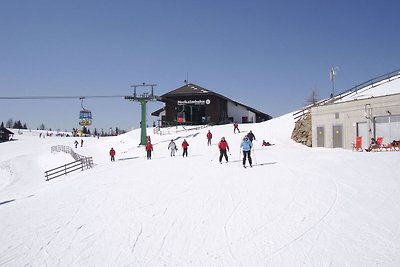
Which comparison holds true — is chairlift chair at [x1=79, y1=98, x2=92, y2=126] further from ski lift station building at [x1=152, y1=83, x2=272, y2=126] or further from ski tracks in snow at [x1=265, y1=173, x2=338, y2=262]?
ski tracks in snow at [x1=265, y1=173, x2=338, y2=262]

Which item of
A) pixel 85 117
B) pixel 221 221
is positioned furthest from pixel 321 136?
pixel 85 117

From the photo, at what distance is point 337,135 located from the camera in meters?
23.5

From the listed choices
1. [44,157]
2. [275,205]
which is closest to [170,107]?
[44,157]

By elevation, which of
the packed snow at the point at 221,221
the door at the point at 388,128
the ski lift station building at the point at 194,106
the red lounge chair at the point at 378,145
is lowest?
the packed snow at the point at 221,221

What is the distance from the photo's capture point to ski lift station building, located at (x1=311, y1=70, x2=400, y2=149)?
65.1 ft

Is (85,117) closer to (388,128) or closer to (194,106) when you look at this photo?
(194,106)

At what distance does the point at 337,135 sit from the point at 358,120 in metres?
2.06

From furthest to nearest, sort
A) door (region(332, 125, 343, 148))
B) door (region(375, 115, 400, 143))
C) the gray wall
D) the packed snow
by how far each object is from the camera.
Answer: door (region(332, 125, 343, 148)) → the gray wall → door (region(375, 115, 400, 143)) → the packed snow

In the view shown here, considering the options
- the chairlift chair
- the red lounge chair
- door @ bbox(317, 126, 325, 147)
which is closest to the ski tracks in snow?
the red lounge chair

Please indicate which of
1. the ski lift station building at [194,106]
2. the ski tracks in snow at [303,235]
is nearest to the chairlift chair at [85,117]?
the ski lift station building at [194,106]

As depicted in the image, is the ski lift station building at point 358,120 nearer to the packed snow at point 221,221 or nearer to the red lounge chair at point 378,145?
the red lounge chair at point 378,145

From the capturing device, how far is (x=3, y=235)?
7.89m

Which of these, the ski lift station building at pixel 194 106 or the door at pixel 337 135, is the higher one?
the ski lift station building at pixel 194 106

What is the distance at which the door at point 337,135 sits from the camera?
76.2ft
